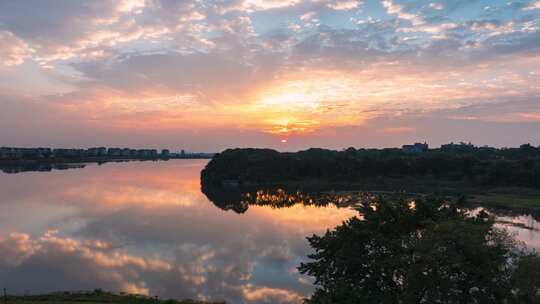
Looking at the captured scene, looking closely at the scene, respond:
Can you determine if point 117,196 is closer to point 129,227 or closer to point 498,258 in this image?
point 129,227

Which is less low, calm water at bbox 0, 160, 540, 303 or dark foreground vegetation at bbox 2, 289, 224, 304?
dark foreground vegetation at bbox 2, 289, 224, 304

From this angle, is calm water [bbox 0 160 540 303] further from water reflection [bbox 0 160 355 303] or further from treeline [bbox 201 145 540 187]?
treeline [bbox 201 145 540 187]

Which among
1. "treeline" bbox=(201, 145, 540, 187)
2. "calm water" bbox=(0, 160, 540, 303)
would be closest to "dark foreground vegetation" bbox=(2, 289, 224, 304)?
"calm water" bbox=(0, 160, 540, 303)

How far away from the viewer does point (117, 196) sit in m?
63.2

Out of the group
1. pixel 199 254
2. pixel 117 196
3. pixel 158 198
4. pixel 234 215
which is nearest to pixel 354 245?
pixel 199 254

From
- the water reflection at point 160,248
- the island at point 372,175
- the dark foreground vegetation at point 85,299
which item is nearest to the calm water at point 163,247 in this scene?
the water reflection at point 160,248

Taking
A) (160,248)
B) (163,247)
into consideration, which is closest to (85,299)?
(160,248)

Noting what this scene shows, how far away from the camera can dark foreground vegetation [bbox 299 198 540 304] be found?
1218 cm

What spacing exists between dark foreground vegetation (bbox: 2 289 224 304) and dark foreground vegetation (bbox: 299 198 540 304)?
27.4 ft

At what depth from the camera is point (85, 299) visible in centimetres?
1875

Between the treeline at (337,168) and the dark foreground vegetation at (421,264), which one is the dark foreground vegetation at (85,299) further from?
the treeline at (337,168)

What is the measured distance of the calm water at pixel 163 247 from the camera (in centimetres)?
2308

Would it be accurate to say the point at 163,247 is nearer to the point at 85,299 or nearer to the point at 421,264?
the point at 85,299

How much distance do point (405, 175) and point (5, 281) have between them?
77.8 m
